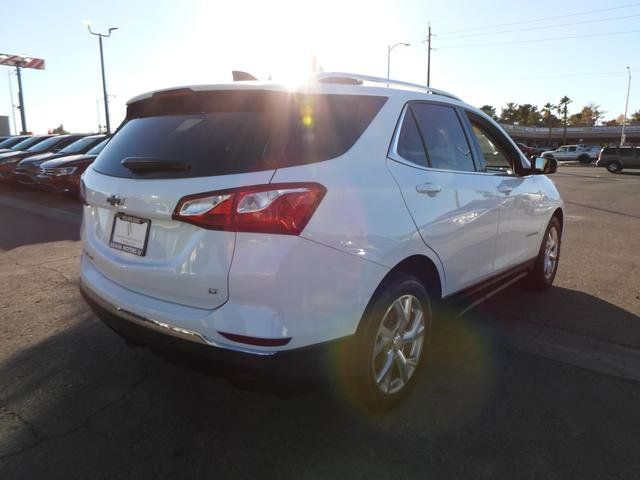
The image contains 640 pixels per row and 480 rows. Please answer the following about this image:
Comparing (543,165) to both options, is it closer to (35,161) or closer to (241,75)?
(241,75)

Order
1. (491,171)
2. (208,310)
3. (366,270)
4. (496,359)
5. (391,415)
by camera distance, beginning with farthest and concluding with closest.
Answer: (491,171), (496,359), (391,415), (366,270), (208,310)

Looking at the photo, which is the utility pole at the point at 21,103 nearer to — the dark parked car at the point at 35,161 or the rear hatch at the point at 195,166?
the dark parked car at the point at 35,161

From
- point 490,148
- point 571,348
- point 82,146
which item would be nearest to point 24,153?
point 82,146

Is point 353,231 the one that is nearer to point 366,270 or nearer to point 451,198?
point 366,270

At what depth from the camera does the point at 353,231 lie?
93.7 inches

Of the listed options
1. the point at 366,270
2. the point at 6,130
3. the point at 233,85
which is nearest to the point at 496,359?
the point at 366,270

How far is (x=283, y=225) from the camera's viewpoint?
2.18 metres

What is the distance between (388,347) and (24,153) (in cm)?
1497

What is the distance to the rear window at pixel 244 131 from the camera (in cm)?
231

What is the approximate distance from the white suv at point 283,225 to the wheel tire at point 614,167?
33183 millimetres

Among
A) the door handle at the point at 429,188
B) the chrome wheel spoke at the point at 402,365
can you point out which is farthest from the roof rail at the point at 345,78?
the chrome wheel spoke at the point at 402,365

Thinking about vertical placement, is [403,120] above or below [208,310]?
above

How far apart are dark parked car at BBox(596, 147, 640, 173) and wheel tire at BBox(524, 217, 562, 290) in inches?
1201

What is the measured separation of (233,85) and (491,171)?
2156mm
